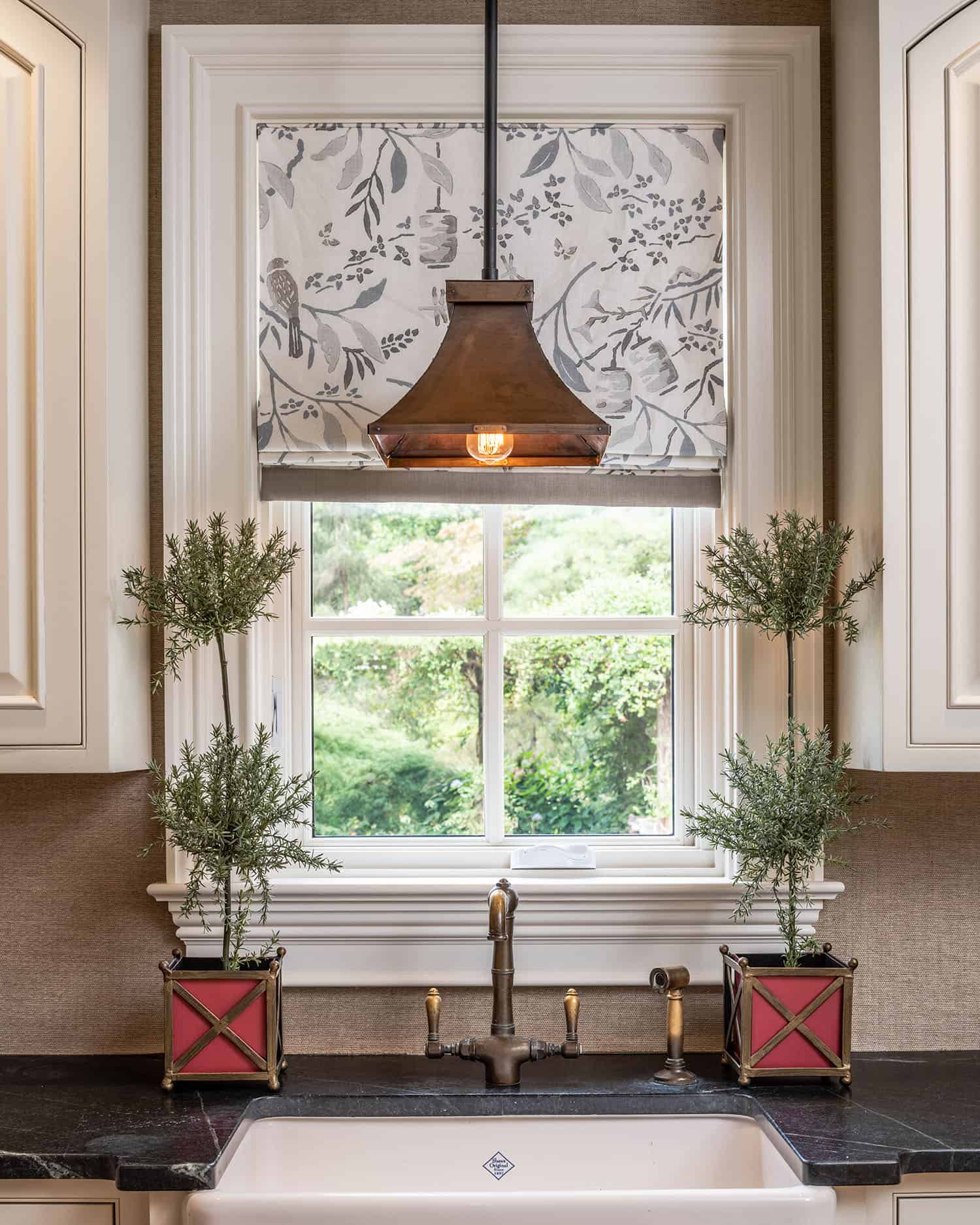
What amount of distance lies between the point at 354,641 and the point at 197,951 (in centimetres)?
60

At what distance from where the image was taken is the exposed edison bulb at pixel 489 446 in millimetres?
1438

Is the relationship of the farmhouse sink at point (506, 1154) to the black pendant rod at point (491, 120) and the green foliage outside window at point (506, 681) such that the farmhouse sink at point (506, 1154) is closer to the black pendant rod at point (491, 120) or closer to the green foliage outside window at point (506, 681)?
the green foliage outside window at point (506, 681)

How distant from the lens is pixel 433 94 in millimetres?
1787

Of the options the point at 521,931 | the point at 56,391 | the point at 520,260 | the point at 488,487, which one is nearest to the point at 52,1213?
the point at 521,931

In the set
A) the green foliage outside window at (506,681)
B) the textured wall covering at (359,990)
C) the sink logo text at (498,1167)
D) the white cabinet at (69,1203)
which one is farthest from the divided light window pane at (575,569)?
the white cabinet at (69,1203)

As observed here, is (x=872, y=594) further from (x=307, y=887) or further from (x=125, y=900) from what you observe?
(x=125, y=900)

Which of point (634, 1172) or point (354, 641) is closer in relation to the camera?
point (634, 1172)

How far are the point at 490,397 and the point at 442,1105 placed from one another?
1.06 meters

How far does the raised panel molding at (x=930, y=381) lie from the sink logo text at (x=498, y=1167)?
2.72ft

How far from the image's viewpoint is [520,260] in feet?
5.91

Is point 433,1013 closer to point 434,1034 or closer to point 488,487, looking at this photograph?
point 434,1034

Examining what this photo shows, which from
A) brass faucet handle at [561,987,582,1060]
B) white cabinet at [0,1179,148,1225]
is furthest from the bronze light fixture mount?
white cabinet at [0,1179,148,1225]

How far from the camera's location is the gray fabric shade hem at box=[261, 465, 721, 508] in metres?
1.80

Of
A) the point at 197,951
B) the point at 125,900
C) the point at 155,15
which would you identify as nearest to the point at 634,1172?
the point at 197,951
